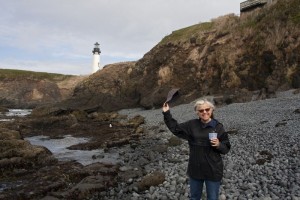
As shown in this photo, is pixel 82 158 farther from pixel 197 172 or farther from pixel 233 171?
pixel 197 172

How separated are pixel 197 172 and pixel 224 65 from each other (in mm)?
37175

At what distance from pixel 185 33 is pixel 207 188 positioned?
53187mm

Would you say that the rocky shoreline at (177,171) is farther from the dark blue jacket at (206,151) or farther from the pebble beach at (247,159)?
the dark blue jacket at (206,151)

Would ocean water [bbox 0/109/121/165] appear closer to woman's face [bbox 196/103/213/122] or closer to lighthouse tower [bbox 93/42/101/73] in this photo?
woman's face [bbox 196/103/213/122]

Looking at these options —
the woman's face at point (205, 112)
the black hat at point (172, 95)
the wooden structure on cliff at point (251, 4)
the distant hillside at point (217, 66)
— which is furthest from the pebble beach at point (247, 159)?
the wooden structure on cliff at point (251, 4)

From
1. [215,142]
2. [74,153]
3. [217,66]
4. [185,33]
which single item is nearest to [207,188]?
[215,142]

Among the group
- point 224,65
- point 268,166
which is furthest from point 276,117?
point 224,65

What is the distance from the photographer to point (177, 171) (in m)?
14.8

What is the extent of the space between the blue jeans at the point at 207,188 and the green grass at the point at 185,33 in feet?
159

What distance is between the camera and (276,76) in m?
35.6

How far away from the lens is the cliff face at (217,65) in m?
36.8

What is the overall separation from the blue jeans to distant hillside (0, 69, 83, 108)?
79.7 meters

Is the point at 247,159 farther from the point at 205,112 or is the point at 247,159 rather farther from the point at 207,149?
the point at 205,112

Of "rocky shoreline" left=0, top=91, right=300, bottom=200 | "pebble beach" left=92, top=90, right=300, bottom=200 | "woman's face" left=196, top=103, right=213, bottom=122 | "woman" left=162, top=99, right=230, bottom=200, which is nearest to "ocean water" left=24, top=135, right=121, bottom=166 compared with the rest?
"rocky shoreline" left=0, top=91, right=300, bottom=200
